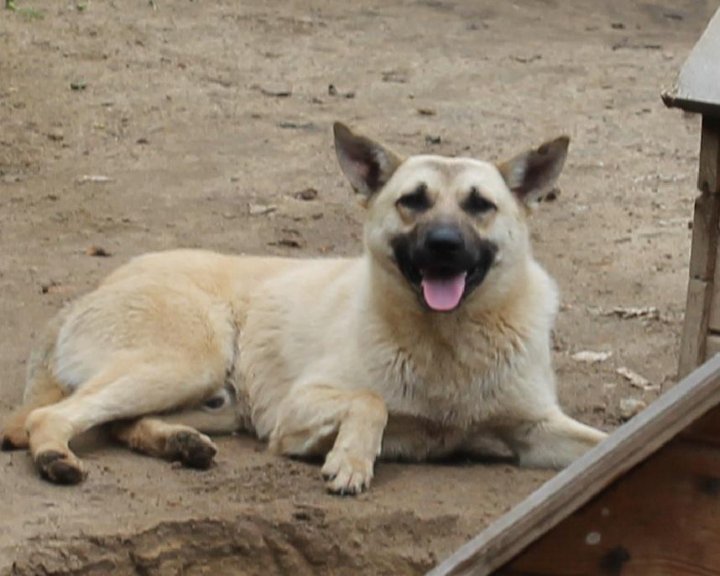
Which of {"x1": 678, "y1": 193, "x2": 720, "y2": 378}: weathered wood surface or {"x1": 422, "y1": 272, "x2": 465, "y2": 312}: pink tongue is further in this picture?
{"x1": 422, "y1": 272, "x2": 465, "y2": 312}: pink tongue

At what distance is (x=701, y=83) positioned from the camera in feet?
16.1

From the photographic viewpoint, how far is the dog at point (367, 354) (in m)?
5.41

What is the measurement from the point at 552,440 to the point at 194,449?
1155 millimetres

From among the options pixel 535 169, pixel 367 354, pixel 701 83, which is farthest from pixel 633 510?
pixel 535 169

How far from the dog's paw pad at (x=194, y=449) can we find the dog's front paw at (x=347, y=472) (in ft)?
1.26

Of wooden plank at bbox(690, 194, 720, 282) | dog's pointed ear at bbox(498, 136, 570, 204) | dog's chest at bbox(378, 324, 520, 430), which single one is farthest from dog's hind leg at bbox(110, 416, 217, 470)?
wooden plank at bbox(690, 194, 720, 282)

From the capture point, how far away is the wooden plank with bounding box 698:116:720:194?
5039 mm

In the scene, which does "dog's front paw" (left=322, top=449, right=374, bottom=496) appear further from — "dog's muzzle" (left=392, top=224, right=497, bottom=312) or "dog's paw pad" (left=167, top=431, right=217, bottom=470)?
"dog's muzzle" (left=392, top=224, right=497, bottom=312)

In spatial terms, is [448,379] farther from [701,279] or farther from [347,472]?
[701,279]

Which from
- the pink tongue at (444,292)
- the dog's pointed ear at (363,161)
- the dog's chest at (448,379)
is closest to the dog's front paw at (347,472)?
the dog's chest at (448,379)

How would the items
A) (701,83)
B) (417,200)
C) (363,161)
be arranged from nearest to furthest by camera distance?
(701,83)
(417,200)
(363,161)

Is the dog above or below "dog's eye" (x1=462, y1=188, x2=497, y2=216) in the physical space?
below

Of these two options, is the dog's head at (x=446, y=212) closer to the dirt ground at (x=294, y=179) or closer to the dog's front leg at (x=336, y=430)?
the dog's front leg at (x=336, y=430)

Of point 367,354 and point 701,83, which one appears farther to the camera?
point 367,354
